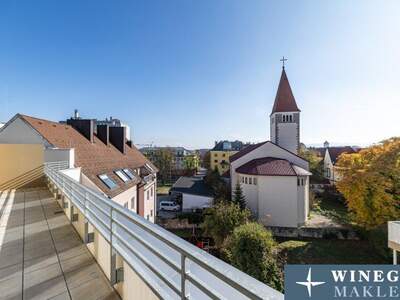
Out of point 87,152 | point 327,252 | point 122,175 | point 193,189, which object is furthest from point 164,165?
point 327,252

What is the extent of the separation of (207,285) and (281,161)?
71.1 feet

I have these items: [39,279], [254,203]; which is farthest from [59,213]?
[254,203]

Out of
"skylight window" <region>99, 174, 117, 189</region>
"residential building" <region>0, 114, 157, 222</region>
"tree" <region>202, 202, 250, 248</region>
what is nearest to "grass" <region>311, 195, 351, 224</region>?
"tree" <region>202, 202, 250, 248</region>

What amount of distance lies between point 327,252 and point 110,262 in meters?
17.7

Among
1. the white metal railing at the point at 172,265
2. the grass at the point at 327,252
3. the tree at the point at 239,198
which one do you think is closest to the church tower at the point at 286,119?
the tree at the point at 239,198

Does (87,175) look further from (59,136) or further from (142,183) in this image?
(142,183)

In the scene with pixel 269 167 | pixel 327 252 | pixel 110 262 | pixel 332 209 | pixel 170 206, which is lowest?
pixel 327 252

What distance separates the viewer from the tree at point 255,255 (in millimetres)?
10789

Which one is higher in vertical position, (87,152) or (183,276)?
(87,152)

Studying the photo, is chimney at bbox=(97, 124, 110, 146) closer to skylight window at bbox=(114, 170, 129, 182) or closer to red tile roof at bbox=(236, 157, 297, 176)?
skylight window at bbox=(114, 170, 129, 182)

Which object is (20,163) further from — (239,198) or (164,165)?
(164,165)

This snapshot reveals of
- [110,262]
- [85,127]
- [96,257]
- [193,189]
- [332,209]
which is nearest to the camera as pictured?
[110,262]

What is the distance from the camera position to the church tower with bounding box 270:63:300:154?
89.7ft

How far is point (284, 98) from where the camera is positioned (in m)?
27.8
